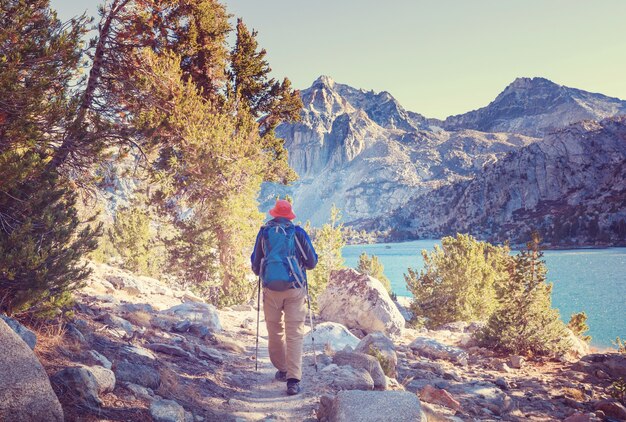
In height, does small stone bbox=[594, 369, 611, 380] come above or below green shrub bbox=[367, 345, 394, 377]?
below

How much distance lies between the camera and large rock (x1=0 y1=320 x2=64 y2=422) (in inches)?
110

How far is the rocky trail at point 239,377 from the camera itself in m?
3.50

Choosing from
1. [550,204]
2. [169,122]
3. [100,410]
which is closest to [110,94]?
[169,122]

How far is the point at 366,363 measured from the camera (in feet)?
21.7

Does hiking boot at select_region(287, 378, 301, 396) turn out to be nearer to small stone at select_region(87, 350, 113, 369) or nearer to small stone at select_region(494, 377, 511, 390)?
small stone at select_region(87, 350, 113, 369)

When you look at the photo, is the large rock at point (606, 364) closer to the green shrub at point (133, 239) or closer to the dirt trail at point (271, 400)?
the dirt trail at point (271, 400)

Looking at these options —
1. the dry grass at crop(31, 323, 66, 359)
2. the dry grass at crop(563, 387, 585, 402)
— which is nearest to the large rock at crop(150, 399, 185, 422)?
the dry grass at crop(31, 323, 66, 359)

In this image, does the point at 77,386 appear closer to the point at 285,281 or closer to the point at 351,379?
the point at 285,281

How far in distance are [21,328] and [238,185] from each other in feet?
35.8

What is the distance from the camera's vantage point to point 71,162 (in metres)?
6.66

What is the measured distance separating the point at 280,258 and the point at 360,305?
30.9 ft

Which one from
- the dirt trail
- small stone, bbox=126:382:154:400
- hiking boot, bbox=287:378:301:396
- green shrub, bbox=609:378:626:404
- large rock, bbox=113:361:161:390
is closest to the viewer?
small stone, bbox=126:382:154:400

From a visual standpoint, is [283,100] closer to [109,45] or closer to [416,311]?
[109,45]

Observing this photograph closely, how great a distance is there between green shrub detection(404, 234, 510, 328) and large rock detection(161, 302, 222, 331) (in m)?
13.2
